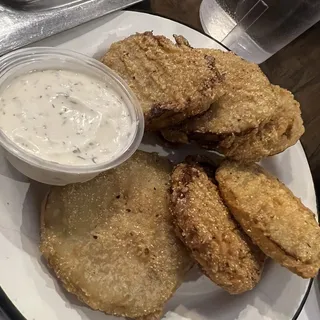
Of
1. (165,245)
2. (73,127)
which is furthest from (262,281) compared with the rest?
(73,127)

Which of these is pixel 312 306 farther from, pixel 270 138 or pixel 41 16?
pixel 41 16

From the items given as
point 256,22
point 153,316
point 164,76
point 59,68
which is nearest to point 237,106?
point 164,76

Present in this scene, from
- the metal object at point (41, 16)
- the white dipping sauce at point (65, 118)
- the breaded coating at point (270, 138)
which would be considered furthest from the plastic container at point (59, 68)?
the breaded coating at point (270, 138)

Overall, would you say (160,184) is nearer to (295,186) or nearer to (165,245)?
(165,245)

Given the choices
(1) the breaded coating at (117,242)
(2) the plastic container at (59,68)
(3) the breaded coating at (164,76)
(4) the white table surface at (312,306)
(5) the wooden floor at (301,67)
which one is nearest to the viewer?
(2) the plastic container at (59,68)

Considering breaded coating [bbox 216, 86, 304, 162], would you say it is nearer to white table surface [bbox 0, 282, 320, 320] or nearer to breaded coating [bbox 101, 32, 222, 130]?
breaded coating [bbox 101, 32, 222, 130]

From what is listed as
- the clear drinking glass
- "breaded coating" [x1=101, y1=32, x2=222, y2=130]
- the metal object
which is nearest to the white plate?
the metal object

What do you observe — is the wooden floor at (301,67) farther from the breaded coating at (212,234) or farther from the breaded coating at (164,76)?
the breaded coating at (212,234)
